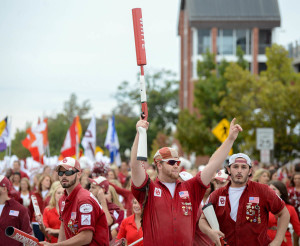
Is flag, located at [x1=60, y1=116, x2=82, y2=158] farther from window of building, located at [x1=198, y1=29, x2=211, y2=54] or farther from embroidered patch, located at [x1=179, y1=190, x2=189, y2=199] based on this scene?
window of building, located at [x1=198, y1=29, x2=211, y2=54]

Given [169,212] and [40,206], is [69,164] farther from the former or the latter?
[40,206]

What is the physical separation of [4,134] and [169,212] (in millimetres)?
18682

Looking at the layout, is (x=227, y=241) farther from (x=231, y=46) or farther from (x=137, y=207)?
(x=231, y=46)

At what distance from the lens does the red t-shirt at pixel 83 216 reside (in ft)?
20.6

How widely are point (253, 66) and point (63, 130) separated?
20.8 metres

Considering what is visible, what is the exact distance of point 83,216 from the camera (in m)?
6.28

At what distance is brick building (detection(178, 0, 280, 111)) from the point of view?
5700cm

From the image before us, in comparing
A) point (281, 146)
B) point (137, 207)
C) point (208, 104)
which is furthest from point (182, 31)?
point (137, 207)

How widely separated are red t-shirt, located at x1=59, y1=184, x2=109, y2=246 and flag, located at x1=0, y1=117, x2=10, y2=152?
683 inches

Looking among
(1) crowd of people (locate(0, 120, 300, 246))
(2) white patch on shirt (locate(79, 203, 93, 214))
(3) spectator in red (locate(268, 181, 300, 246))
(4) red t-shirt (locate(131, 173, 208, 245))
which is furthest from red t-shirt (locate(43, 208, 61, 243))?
(4) red t-shirt (locate(131, 173, 208, 245))

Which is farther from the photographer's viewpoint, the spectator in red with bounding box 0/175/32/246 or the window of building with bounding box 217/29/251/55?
Result: the window of building with bounding box 217/29/251/55

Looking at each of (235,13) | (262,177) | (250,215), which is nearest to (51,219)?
(250,215)

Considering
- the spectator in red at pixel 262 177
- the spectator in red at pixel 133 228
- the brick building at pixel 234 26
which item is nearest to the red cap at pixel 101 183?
the spectator in red at pixel 133 228

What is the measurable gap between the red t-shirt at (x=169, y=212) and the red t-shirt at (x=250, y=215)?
3.27ft
